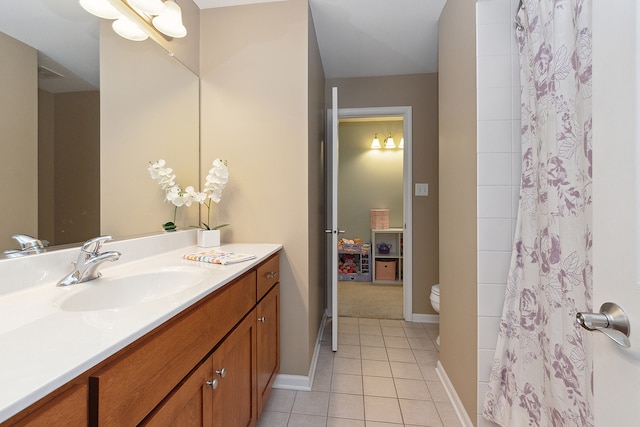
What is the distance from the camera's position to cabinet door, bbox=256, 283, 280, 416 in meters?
1.32

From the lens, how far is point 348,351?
7.01 feet

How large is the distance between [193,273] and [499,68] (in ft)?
5.04

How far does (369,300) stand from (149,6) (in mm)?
3107

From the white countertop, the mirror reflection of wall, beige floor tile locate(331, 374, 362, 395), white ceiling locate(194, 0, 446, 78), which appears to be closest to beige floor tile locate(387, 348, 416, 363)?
beige floor tile locate(331, 374, 362, 395)

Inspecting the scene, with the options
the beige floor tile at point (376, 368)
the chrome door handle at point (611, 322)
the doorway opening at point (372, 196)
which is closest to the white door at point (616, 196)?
the chrome door handle at point (611, 322)

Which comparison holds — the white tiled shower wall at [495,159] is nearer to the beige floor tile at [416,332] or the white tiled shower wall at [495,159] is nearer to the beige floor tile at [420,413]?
the beige floor tile at [420,413]

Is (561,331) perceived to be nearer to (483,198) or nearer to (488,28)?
(483,198)

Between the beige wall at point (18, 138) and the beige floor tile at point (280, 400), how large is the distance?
134cm

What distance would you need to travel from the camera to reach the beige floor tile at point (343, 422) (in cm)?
141

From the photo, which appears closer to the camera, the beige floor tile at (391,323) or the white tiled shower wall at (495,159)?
the white tiled shower wall at (495,159)

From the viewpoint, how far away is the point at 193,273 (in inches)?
42.0

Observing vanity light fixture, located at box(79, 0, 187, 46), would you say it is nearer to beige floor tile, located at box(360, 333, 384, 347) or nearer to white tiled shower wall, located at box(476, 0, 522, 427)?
white tiled shower wall, located at box(476, 0, 522, 427)

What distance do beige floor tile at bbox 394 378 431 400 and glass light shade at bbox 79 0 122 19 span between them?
2343 millimetres

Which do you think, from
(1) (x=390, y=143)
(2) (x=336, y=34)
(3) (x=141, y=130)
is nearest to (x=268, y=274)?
(3) (x=141, y=130)
